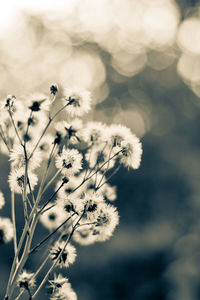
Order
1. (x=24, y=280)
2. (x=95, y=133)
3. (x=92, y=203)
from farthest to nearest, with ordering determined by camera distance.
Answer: (x=95, y=133) < (x=92, y=203) < (x=24, y=280)

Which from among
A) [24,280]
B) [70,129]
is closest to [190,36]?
[70,129]

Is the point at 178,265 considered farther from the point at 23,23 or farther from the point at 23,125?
the point at 23,23

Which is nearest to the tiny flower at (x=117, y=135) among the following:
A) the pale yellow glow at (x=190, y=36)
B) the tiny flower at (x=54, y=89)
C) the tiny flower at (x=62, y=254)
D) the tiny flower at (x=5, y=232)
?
the tiny flower at (x=54, y=89)

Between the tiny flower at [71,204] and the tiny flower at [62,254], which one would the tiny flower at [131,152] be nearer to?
the tiny flower at [71,204]

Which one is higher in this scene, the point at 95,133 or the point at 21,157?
the point at 95,133

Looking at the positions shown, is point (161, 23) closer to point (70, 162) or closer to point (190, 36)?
point (190, 36)

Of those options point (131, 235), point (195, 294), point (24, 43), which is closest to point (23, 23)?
point (24, 43)
